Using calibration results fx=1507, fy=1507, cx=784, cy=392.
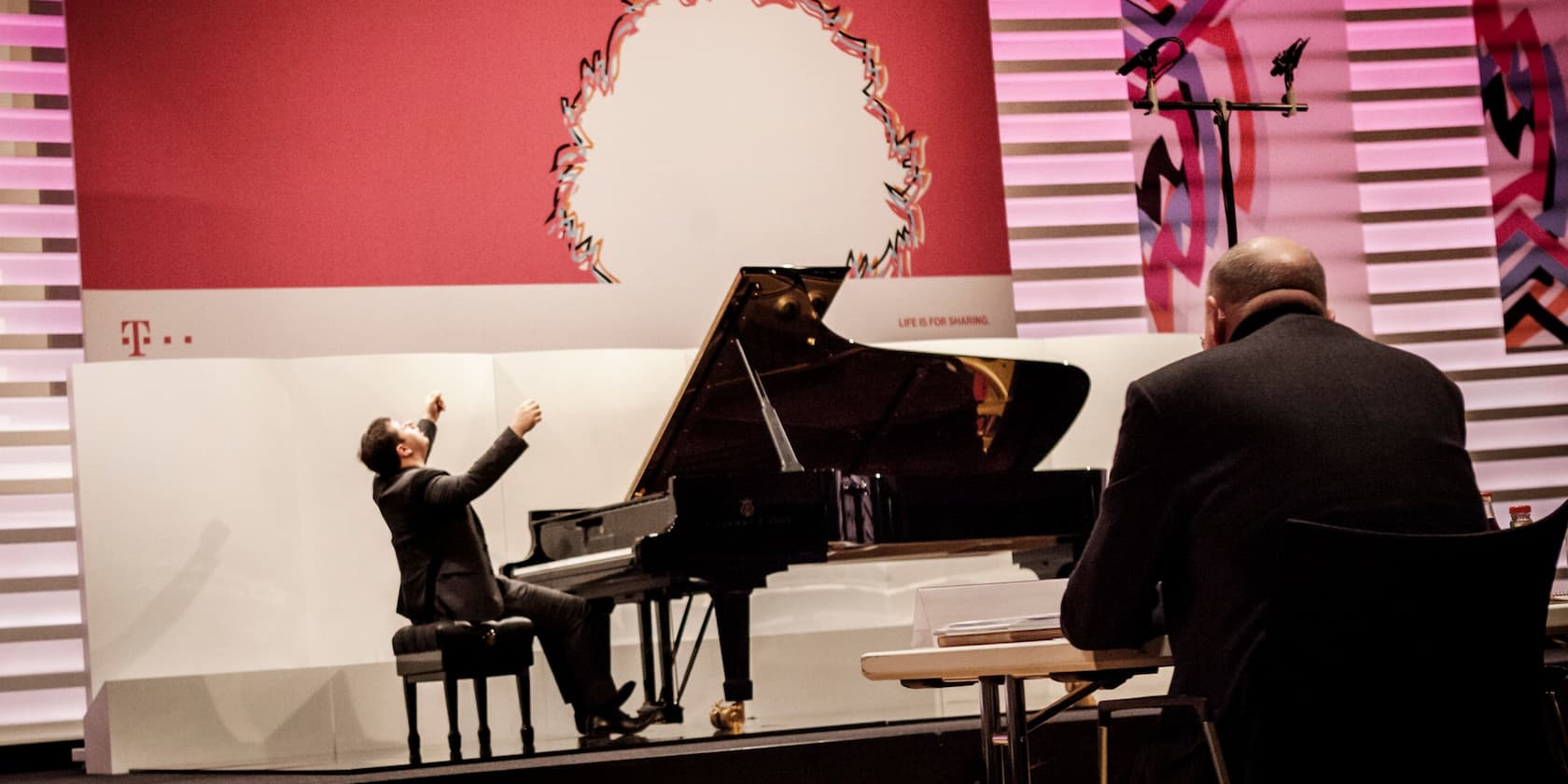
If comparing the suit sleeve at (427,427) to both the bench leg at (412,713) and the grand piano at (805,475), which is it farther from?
the bench leg at (412,713)

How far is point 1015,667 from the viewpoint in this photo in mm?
1877

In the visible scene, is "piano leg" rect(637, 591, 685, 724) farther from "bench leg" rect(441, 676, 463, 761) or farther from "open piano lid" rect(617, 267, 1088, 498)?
"bench leg" rect(441, 676, 463, 761)

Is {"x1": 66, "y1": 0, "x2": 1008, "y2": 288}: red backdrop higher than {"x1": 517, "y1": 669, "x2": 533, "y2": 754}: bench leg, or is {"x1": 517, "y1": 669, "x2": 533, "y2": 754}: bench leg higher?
{"x1": 66, "y1": 0, "x2": 1008, "y2": 288}: red backdrop

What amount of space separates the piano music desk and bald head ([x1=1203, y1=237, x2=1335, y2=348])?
0.49m

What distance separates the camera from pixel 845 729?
4.86 meters

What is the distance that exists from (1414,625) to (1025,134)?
17.3 feet

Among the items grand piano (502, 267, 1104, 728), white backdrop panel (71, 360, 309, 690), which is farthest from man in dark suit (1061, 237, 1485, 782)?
white backdrop panel (71, 360, 309, 690)

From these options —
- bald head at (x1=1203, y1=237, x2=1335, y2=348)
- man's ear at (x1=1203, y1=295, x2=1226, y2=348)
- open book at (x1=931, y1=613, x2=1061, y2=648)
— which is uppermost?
bald head at (x1=1203, y1=237, x2=1335, y2=348)

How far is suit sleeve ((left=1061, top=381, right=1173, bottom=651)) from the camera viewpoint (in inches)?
74.4

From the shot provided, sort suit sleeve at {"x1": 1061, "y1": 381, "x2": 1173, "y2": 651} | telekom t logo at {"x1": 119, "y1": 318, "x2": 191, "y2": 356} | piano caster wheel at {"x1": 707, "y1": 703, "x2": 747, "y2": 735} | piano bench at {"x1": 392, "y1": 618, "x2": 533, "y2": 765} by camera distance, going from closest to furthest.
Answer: suit sleeve at {"x1": 1061, "y1": 381, "x2": 1173, "y2": 651}, piano bench at {"x1": 392, "y1": 618, "x2": 533, "y2": 765}, piano caster wheel at {"x1": 707, "y1": 703, "x2": 747, "y2": 735}, telekom t logo at {"x1": 119, "y1": 318, "x2": 191, "y2": 356}

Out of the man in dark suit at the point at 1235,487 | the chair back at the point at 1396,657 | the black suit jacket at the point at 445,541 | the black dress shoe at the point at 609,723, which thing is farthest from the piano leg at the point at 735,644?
the chair back at the point at 1396,657

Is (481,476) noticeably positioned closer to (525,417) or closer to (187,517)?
(525,417)

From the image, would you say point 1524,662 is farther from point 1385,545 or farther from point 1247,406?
point 1247,406

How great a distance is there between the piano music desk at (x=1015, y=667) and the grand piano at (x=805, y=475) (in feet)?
8.04
